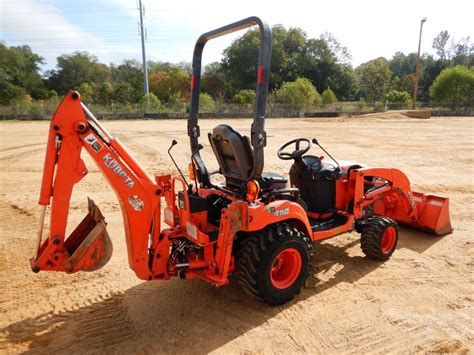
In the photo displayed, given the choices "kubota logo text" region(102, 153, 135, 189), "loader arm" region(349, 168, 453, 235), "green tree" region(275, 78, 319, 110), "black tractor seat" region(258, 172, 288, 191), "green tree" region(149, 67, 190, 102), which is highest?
"green tree" region(149, 67, 190, 102)

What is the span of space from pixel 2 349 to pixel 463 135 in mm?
19607

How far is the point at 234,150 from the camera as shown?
127 inches

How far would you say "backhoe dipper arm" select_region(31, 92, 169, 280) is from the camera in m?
2.89

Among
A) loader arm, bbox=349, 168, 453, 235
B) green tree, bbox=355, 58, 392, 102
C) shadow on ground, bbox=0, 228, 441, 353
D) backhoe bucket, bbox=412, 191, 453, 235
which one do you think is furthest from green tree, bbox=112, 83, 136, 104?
shadow on ground, bbox=0, 228, 441, 353

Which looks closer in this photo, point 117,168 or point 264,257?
point 117,168

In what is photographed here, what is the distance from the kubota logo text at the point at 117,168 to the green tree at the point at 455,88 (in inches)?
1697

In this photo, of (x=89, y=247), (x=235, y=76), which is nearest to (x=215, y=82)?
(x=235, y=76)

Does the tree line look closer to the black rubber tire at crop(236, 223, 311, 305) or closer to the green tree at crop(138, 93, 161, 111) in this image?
the green tree at crop(138, 93, 161, 111)

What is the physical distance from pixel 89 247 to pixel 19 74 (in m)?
54.8

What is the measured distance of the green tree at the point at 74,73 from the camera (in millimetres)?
55281

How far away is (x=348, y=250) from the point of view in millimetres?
4930

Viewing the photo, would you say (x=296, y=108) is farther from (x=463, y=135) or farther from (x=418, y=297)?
(x=418, y=297)

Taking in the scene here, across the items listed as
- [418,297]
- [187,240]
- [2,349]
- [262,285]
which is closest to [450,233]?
[418,297]

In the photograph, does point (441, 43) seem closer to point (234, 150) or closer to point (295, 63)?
point (295, 63)
